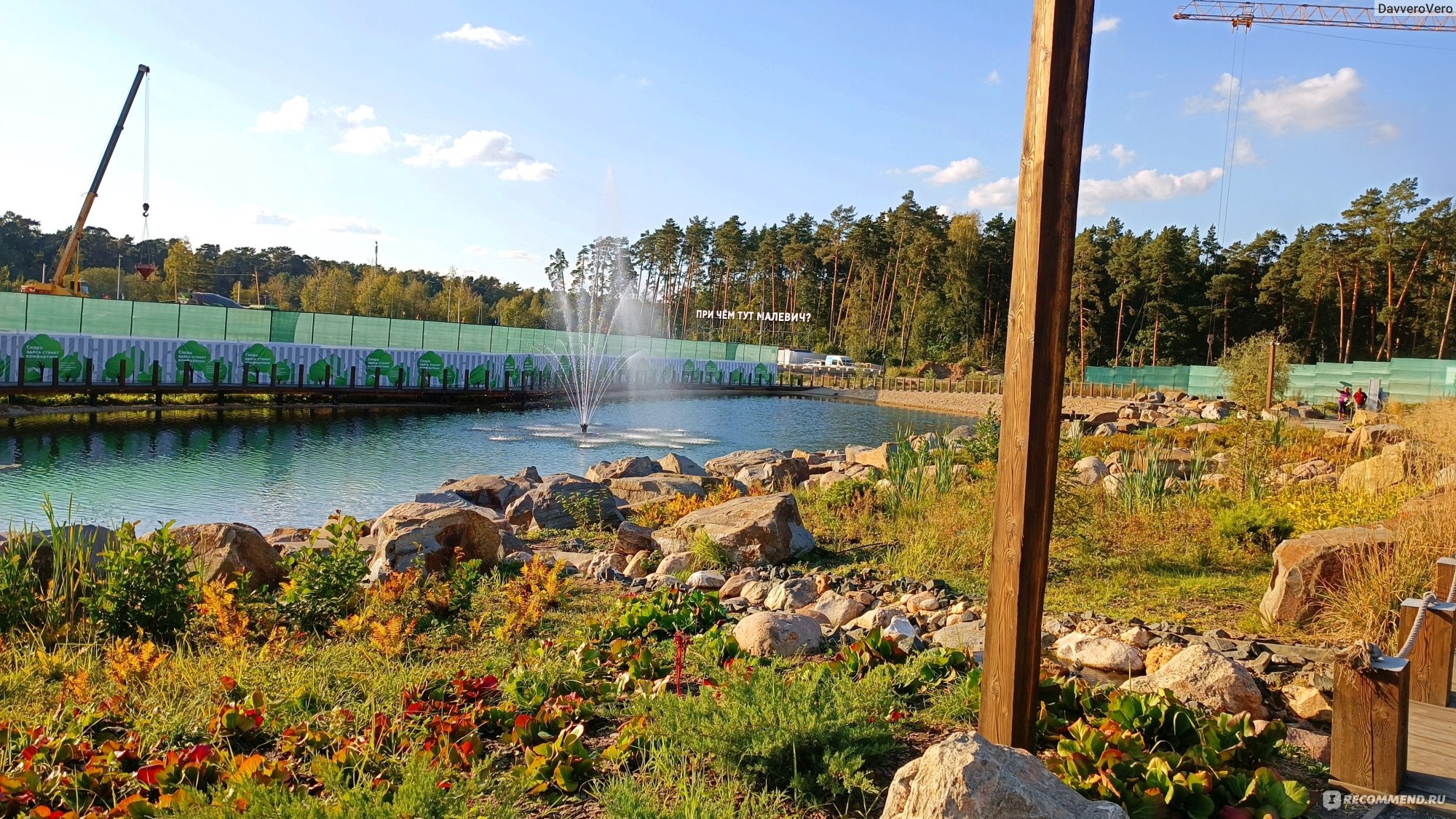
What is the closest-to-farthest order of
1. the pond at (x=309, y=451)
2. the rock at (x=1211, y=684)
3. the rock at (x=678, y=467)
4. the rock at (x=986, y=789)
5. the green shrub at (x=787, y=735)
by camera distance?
the rock at (x=986, y=789) < the green shrub at (x=787, y=735) < the rock at (x=1211, y=684) < the pond at (x=309, y=451) < the rock at (x=678, y=467)

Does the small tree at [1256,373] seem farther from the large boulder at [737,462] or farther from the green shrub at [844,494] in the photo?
the green shrub at [844,494]

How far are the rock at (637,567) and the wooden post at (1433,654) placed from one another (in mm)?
4764

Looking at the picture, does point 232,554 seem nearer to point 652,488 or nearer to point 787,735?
point 787,735

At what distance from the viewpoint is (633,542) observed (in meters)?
8.33

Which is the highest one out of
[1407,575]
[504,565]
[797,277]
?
[797,277]

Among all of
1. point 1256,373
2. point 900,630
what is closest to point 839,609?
point 900,630

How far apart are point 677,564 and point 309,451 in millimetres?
15532

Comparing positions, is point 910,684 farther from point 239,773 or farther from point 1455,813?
point 239,773

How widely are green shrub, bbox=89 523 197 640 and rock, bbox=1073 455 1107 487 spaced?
27.5 feet

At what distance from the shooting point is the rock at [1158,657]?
429cm

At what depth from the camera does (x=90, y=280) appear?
59281 mm

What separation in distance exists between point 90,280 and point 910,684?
69.9 m

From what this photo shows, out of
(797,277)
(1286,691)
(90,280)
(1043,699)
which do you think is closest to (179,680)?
(1043,699)

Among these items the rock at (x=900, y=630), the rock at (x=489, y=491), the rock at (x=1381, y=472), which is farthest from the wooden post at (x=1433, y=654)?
the rock at (x=489, y=491)
